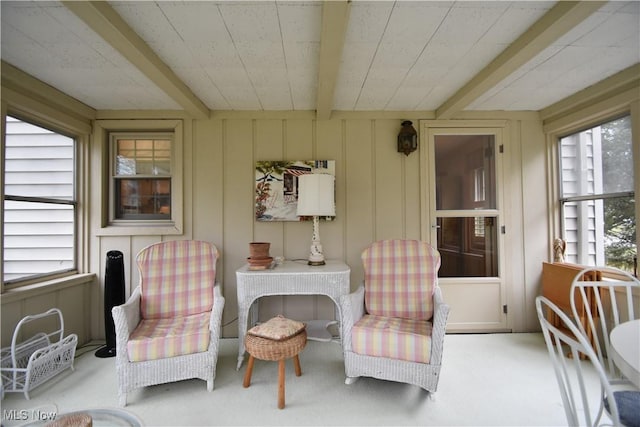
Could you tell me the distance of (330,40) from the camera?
170 cm

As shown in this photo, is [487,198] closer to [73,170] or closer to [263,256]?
[263,256]

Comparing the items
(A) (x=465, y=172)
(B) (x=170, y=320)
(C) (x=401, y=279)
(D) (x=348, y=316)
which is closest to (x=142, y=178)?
(B) (x=170, y=320)

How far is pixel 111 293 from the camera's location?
255cm

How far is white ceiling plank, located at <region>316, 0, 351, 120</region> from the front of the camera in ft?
4.79

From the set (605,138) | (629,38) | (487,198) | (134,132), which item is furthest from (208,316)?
(605,138)

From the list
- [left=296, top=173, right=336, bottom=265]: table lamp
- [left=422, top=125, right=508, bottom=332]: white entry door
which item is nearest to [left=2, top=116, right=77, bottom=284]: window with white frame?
[left=296, top=173, right=336, bottom=265]: table lamp

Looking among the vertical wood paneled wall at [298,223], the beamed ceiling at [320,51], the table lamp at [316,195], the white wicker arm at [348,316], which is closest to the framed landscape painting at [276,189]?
the vertical wood paneled wall at [298,223]

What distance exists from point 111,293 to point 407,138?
3.05m

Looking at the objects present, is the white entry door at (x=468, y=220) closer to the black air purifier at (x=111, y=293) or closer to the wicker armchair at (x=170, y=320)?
the wicker armchair at (x=170, y=320)

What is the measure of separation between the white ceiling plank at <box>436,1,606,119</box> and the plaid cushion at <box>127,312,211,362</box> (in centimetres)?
274

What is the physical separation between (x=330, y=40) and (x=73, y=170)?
8.89ft

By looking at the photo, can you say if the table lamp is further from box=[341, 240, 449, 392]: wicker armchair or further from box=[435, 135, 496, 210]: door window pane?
box=[435, 135, 496, 210]: door window pane

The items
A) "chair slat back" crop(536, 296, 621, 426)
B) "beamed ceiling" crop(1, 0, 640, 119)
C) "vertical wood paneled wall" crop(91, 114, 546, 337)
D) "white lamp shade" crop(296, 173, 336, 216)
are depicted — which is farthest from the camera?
"vertical wood paneled wall" crop(91, 114, 546, 337)

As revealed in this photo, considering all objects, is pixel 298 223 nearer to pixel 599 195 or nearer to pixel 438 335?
pixel 438 335
